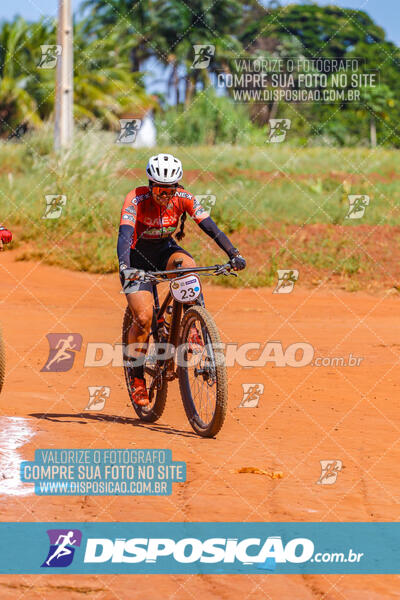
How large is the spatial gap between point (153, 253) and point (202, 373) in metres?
1.27

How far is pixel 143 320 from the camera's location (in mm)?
7602

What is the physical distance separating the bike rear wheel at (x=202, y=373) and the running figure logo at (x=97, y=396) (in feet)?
4.69

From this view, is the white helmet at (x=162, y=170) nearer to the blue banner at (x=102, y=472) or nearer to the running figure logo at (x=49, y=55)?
the blue banner at (x=102, y=472)

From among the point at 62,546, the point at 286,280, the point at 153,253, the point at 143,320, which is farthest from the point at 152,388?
the point at 286,280

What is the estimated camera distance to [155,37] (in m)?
56.4

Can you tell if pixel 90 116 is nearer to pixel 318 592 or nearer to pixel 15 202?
pixel 15 202

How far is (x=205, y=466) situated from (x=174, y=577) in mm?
1844

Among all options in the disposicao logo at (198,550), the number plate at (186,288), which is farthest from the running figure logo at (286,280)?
the disposicao logo at (198,550)

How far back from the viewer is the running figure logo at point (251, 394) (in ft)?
29.1

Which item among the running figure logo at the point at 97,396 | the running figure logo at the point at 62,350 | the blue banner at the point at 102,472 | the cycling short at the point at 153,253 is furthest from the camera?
the running figure logo at the point at 62,350

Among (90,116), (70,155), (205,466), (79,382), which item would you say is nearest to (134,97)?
(90,116)

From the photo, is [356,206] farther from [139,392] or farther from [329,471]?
[329,471]

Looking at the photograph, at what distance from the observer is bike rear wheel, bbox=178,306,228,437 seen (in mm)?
6844

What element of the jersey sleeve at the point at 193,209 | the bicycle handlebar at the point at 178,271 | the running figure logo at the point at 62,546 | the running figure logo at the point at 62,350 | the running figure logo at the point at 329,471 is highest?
the jersey sleeve at the point at 193,209
